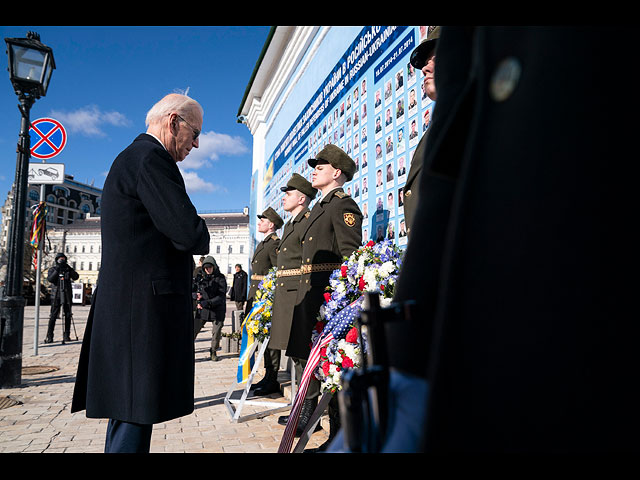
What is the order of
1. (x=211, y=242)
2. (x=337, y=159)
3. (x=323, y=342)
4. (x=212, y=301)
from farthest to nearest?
(x=211, y=242) → (x=212, y=301) → (x=337, y=159) → (x=323, y=342)

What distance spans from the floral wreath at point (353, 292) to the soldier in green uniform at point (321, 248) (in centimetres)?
69

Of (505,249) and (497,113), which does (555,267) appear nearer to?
(505,249)

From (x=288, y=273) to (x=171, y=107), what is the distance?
2644 millimetres

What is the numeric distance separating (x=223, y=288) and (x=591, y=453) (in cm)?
921

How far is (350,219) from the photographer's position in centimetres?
365

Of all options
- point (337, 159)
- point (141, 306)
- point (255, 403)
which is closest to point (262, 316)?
point (255, 403)

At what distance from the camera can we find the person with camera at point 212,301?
348 inches

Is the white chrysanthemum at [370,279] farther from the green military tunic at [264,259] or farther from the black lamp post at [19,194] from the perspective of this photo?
the black lamp post at [19,194]

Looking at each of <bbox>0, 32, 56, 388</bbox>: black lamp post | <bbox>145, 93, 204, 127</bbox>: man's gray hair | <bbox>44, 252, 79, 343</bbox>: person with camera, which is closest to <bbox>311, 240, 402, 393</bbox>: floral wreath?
<bbox>145, 93, 204, 127</bbox>: man's gray hair

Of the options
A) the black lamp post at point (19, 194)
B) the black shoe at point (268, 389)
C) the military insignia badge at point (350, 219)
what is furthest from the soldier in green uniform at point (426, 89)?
the black lamp post at point (19, 194)

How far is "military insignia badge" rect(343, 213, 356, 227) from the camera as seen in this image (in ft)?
11.9

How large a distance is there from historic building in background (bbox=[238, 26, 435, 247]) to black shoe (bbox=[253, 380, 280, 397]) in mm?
2216

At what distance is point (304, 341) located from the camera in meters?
3.72

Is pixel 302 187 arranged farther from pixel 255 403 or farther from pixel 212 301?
pixel 212 301
